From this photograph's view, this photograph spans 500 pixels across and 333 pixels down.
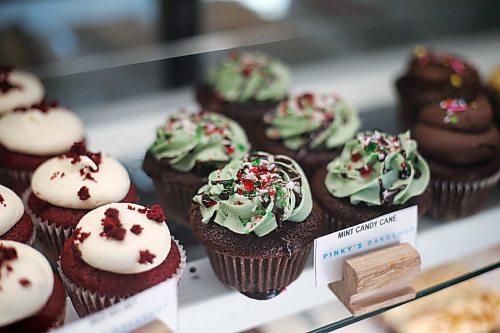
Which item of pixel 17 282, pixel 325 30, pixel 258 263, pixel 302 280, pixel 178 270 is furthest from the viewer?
pixel 325 30

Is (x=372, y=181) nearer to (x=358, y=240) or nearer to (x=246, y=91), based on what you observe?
(x=358, y=240)

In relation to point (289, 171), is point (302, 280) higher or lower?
lower

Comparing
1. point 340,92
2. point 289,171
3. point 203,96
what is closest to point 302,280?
point 289,171

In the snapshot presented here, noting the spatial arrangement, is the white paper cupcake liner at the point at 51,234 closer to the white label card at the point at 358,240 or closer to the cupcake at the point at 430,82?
the white label card at the point at 358,240

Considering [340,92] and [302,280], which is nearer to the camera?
[302,280]

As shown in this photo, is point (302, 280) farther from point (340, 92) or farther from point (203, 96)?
point (340, 92)

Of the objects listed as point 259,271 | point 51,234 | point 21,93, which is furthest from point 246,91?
point 51,234

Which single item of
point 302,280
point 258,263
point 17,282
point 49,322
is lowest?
point 302,280

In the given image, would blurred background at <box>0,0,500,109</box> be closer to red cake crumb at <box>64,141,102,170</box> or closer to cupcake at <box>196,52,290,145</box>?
cupcake at <box>196,52,290,145</box>
